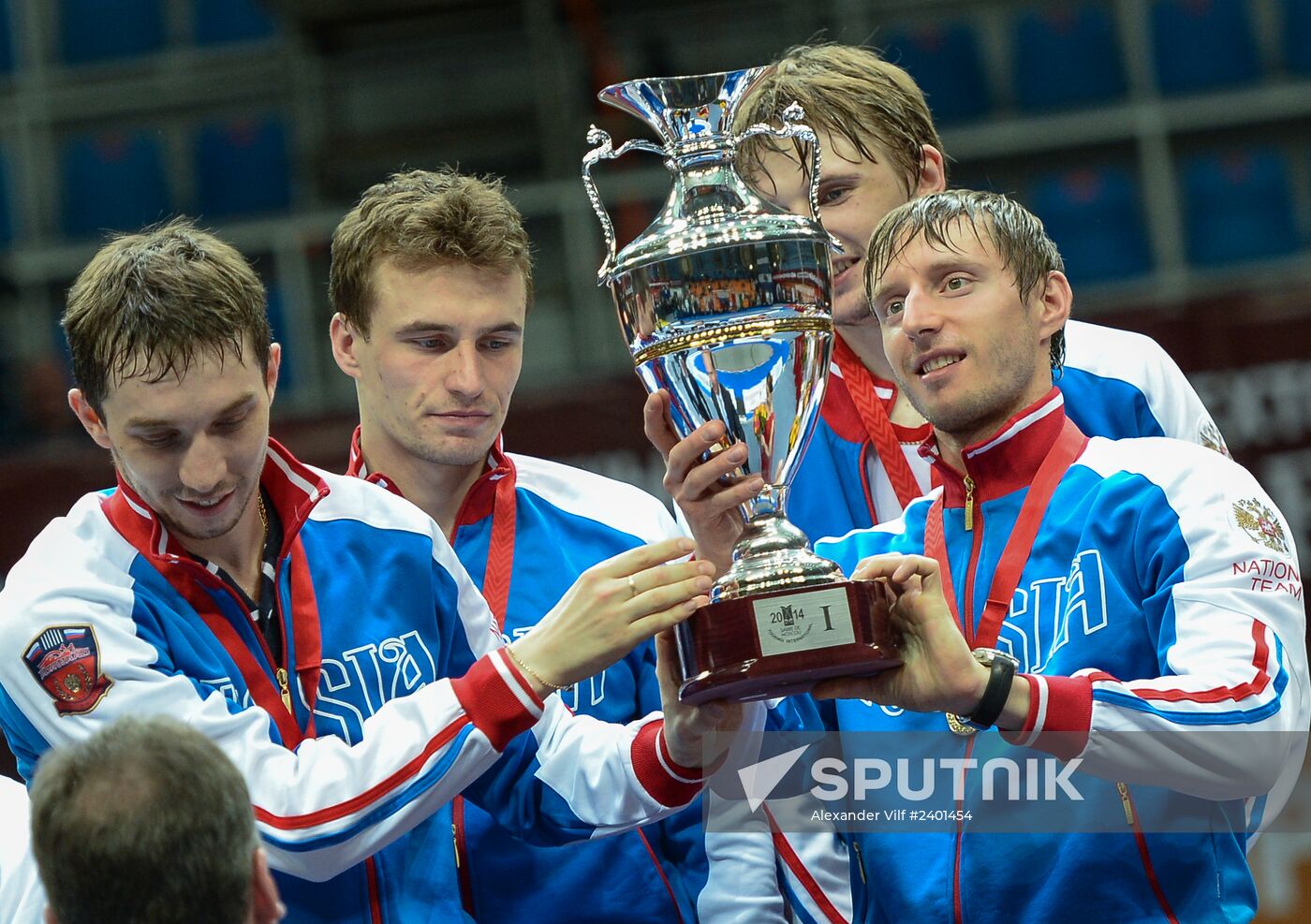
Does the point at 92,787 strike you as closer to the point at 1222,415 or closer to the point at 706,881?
the point at 706,881

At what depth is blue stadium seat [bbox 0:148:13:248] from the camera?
785 cm

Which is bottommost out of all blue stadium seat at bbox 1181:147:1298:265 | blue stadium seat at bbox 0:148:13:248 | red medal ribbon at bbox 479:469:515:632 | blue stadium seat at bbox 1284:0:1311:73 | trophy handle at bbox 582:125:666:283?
red medal ribbon at bbox 479:469:515:632

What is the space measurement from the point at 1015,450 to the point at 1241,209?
18.6 feet

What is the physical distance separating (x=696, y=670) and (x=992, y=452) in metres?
0.51

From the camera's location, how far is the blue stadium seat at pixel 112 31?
827 centimetres

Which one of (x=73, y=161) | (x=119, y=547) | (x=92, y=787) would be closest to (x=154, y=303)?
(x=119, y=547)

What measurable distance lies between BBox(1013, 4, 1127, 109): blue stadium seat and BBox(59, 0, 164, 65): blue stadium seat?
4.20m

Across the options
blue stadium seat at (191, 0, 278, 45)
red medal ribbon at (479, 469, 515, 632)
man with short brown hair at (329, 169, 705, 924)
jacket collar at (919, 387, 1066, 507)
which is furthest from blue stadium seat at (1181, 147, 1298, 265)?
jacket collar at (919, 387, 1066, 507)

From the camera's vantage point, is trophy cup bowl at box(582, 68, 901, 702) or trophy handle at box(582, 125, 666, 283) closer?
trophy cup bowl at box(582, 68, 901, 702)

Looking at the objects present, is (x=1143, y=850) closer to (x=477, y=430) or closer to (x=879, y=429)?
(x=879, y=429)

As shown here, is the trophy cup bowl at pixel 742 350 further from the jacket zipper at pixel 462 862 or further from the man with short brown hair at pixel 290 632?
the jacket zipper at pixel 462 862

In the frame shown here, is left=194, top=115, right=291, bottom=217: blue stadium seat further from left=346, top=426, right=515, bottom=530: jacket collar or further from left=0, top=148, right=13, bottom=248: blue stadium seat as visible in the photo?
left=346, top=426, right=515, bottom=530: jacket collar

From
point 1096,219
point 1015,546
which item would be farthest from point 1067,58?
point 1015,546

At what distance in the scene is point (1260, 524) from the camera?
193 cm
